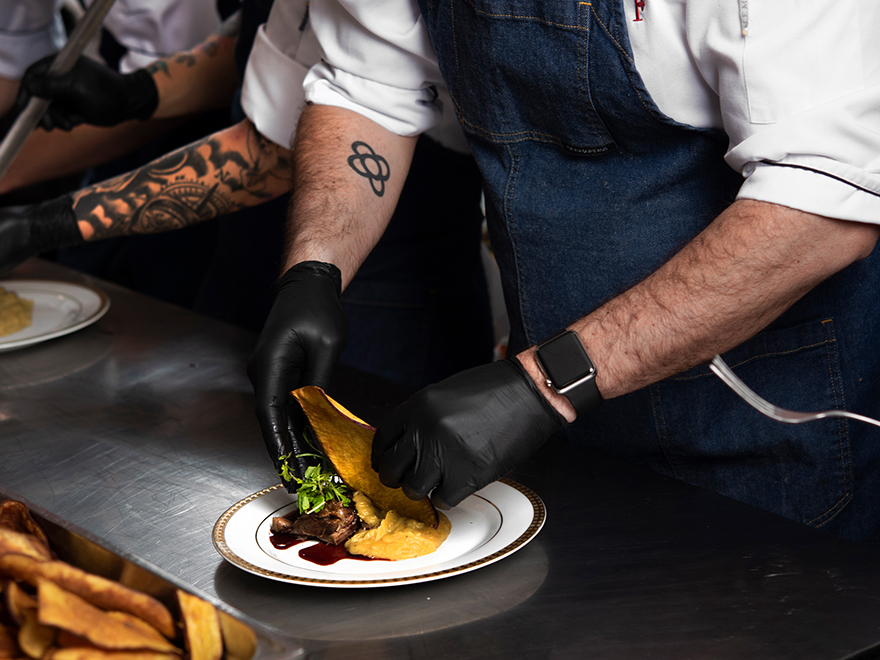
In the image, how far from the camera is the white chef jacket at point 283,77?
1.79 metres

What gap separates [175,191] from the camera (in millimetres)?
1914

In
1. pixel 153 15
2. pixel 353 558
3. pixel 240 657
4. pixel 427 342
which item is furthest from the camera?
pixel 153 15

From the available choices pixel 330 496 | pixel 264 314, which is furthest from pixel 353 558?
pixel 264 314

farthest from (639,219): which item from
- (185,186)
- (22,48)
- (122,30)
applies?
(122,30)

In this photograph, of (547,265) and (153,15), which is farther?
(153,15)

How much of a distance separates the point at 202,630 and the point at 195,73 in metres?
2.12

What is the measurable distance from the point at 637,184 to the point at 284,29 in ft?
3.04

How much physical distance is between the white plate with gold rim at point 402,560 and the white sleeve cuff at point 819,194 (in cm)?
47

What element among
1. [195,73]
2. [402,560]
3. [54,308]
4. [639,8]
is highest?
[639,8]

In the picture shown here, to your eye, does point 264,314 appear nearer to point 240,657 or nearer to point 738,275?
point 738,275

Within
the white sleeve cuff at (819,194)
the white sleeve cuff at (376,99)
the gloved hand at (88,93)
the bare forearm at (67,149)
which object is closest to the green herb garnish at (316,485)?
the white sleeve cuff at (819,194)

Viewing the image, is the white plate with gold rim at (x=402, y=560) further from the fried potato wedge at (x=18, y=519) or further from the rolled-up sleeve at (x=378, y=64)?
the rolled-up sleeve at (x=378, y=64)

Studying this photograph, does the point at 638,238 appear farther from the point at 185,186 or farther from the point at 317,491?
the point at 185,186

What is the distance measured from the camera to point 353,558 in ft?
3.12
